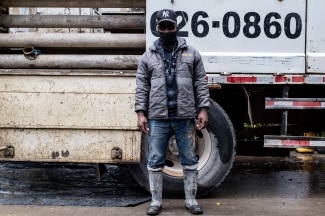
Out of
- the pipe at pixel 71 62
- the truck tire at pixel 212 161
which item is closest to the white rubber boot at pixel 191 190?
the truck tire at pixel 212 161

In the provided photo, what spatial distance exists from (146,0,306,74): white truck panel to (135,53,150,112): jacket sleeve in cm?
75

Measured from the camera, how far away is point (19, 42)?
5711 mm

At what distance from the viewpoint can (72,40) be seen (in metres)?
5.70

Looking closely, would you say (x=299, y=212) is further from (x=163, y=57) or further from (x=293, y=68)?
(x=163, y=57)

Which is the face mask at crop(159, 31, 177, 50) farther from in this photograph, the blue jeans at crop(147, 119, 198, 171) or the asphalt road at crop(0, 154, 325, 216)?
the asphalt road at crop(0, 154, 325, 216)

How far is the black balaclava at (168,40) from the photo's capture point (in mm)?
4717

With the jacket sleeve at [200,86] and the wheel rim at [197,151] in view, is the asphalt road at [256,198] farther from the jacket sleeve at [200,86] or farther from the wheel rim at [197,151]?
the jacket sleeve at [200,86]

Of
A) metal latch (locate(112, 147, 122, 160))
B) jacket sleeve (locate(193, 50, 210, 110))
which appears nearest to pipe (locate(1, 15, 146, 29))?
jacket sleeve (locate(193, 50, 210, 110))

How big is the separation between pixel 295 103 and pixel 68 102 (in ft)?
8.04

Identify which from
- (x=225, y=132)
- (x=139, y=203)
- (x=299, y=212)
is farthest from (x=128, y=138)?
(x=299, y=212)

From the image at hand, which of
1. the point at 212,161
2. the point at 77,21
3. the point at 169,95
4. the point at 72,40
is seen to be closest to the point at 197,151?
the point at 212,161

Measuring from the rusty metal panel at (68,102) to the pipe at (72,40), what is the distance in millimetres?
529

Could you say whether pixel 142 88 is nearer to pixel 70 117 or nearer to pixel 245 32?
pixel 70 117

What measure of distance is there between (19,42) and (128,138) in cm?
168
